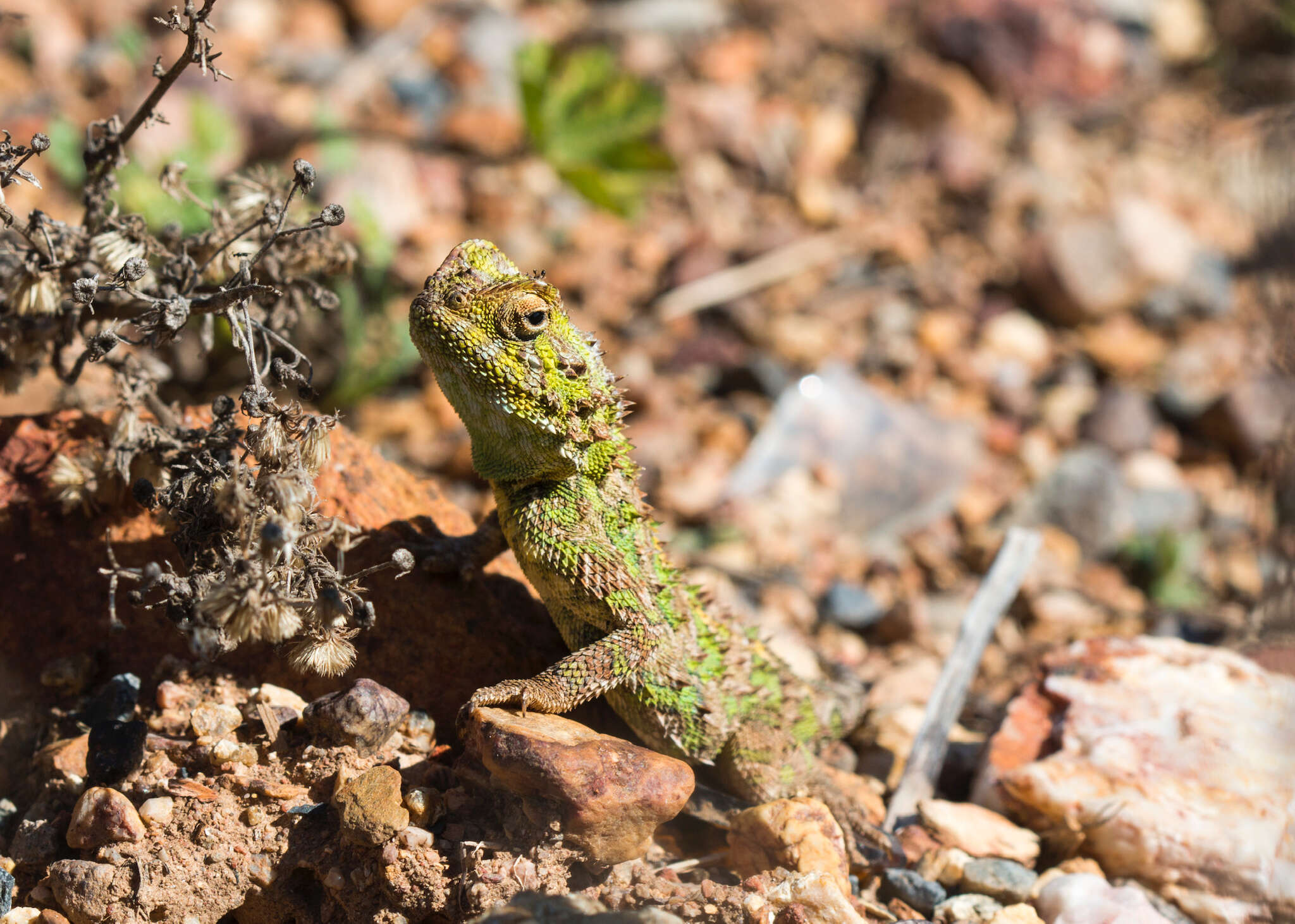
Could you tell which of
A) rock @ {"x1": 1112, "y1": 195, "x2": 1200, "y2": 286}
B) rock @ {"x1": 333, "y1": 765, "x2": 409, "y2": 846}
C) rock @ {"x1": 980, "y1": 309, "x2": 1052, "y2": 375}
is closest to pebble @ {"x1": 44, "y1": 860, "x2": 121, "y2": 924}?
rock @ {"x1": 333, "y1": 765, "x2": 409, "y2": 846}

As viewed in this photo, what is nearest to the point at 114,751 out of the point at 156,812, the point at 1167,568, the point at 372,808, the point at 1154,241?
the point at 156,812

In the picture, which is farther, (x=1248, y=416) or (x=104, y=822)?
(x=1248, y=416)

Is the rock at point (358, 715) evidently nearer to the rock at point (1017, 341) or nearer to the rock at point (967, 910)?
the rock at point (967, 910)

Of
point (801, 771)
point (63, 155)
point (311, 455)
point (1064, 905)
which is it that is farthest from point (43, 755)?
point (63, 155)

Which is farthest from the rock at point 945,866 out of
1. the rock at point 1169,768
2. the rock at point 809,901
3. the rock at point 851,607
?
the rock at point 851,607

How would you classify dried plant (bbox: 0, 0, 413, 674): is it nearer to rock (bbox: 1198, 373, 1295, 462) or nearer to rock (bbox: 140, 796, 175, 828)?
rock (bbox: 140, 796, 175, 828)

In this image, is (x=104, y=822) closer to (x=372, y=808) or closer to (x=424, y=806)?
(x=372, y=808)
